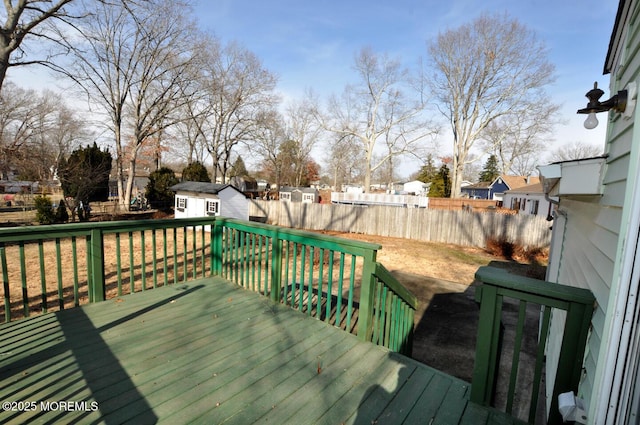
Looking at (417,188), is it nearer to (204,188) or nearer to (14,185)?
(204,188)

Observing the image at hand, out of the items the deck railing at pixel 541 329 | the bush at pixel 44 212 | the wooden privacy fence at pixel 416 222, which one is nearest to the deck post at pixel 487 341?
the deck railing at pixel 541 329

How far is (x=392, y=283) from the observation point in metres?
2.89

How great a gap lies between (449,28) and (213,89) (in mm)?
17808

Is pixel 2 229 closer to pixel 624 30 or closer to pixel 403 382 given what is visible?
pixel 403 382

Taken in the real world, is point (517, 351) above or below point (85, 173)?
below

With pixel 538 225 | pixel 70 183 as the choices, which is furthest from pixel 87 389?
pixel 70 183

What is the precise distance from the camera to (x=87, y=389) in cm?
191

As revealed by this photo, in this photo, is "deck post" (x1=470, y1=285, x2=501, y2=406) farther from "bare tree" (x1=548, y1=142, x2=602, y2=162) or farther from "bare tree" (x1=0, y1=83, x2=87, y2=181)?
"bare tree" (x1=548, y1=142, x2=602, y2=162)

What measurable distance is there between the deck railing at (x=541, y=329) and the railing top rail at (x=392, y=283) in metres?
0.93

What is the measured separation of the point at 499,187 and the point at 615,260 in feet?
130

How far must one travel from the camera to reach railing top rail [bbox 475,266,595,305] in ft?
5.29

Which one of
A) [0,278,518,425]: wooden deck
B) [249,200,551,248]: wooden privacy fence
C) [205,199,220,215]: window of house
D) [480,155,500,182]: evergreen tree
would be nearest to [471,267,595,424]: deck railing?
[0,278,518,425]: wooden deck

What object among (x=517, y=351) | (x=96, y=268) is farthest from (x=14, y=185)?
(x=517, y=351)

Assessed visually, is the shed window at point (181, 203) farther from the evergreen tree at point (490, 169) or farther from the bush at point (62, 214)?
the evergreen tree at point (490, 169)
